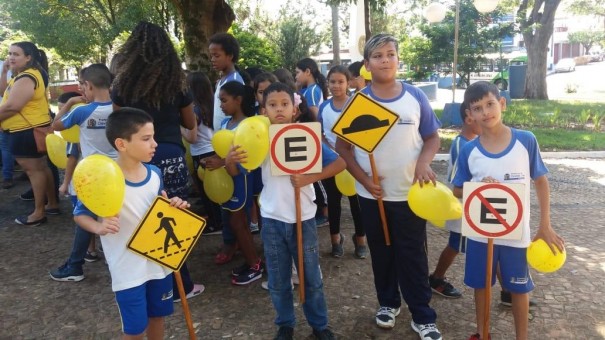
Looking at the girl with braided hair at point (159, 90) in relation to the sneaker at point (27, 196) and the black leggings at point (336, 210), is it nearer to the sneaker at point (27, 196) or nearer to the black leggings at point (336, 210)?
the black leggings at point (336, 210)

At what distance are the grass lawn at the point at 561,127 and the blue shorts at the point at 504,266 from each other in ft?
22.6

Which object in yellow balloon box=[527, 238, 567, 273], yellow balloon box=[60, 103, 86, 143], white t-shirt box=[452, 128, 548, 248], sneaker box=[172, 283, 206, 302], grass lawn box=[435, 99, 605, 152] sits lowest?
sneaker box=[172, 283, 206, 302]

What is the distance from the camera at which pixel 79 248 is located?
402 cm

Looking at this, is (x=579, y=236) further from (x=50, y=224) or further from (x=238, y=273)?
(x=50, y=224)

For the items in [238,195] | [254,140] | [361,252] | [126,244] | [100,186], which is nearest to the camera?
[100,186]

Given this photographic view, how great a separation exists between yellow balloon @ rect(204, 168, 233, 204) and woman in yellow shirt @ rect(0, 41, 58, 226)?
8.28ft

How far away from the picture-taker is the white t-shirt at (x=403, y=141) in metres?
2.89

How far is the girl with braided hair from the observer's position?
3.14 m

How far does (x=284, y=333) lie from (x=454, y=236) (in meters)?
1.45

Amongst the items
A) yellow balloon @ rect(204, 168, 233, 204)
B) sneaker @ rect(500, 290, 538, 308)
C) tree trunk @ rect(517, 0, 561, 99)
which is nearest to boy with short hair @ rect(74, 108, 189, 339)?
yellow balloon @ rect(204, 168, 233, 204)

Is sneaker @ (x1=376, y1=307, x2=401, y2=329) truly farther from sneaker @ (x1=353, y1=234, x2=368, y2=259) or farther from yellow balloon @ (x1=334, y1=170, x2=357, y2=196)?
sneaker @ (x1=353, y1=234, x2=368, y2=259)

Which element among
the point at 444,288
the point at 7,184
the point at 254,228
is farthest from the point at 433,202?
the point at 7,184

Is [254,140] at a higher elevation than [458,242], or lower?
higher

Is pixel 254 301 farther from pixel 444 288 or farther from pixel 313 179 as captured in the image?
pixel 444 288
